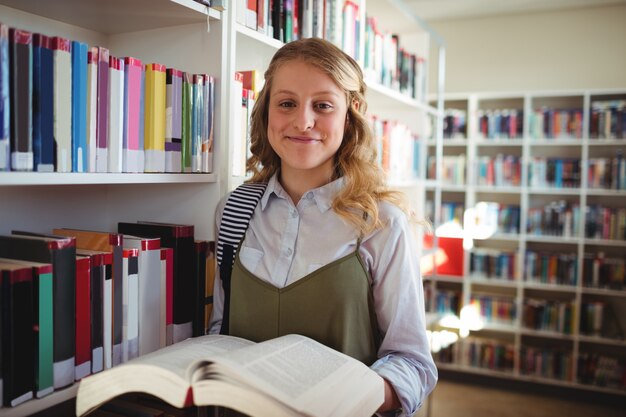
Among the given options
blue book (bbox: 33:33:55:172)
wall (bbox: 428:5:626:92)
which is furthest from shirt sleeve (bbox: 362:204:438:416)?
wall (bbox: 428:5:626:92)

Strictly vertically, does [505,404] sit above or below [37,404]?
below

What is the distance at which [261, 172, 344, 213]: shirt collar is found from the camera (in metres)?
1.24

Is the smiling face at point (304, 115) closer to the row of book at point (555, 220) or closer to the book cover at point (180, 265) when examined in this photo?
the book cover at point (180, 265)

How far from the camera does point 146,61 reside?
1.45 meters

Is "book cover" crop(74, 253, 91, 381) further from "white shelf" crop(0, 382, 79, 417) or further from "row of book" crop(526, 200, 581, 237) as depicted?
"row of book" crop(526, 200, 581, 237)

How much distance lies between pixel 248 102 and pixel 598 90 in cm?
356

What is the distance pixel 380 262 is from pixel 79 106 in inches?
27.0

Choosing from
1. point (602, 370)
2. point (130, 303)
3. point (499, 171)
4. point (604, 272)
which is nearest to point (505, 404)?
point (602, 370)

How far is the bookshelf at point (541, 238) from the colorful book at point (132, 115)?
3217mm

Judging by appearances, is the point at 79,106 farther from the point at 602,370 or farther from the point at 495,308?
the point at 602,370

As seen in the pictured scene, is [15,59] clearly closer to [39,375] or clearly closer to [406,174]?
[39,375]

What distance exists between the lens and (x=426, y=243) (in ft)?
10.9

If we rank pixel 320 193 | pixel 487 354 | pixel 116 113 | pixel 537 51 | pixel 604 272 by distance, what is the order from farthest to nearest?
pixel 537 51 < pixel 487 354 < pixel 604 272 < pixel 320 193 < pixel 116 113

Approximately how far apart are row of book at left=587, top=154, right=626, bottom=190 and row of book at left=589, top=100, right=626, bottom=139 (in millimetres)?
184
